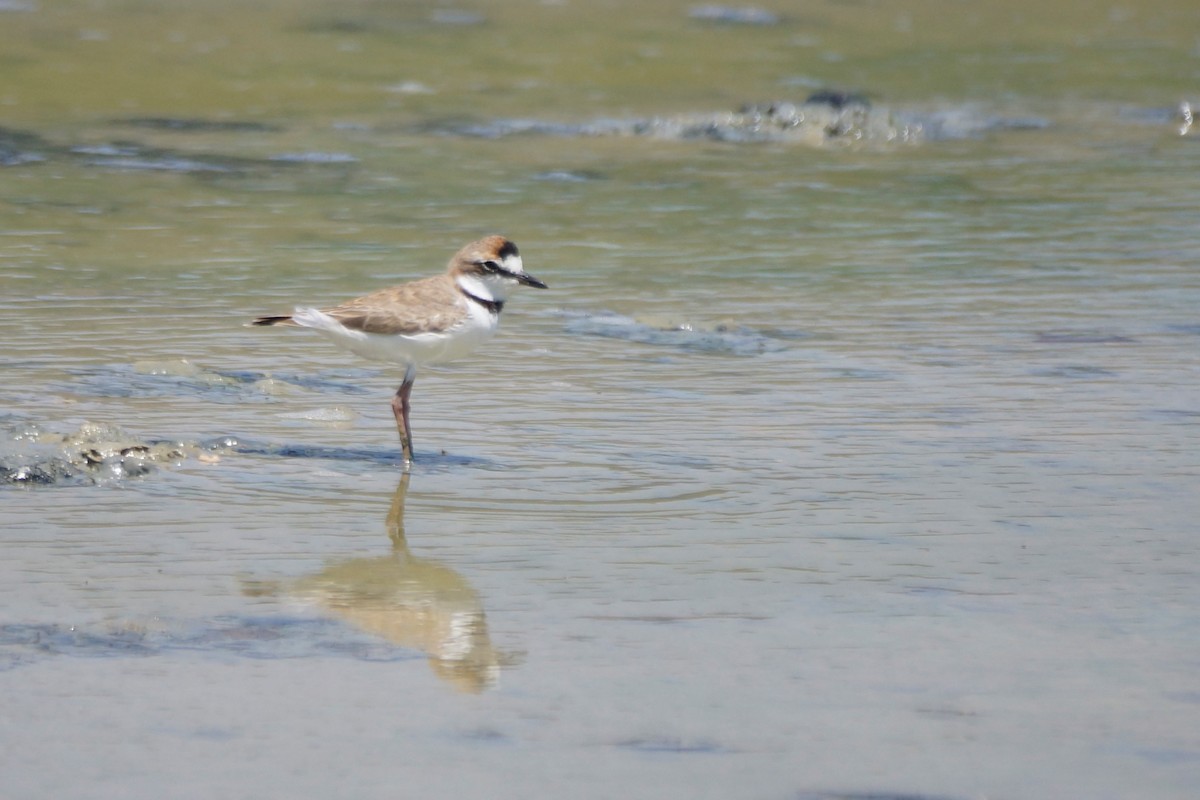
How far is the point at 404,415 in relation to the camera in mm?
7344

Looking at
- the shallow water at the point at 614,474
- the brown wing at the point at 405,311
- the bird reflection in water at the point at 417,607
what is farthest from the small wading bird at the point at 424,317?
the bird reflection in water at the point at 417,607

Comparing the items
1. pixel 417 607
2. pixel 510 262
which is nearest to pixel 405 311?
pixel 510 262

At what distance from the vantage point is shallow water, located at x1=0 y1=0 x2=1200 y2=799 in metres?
4.49

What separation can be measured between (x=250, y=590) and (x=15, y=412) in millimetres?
2542

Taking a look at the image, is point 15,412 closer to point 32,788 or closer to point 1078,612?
point 32,788

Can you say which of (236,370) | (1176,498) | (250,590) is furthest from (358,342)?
(1176,498)

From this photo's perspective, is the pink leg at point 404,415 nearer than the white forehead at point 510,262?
Yes

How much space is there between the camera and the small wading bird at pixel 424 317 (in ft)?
24.3

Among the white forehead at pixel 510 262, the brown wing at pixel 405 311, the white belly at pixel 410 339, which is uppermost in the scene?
the white forehead at pixel 510 262

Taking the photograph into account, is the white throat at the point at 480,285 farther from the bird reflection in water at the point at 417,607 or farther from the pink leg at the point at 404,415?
the bird reflection in water at the point at 417,607

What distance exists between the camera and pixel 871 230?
12820 millimetres

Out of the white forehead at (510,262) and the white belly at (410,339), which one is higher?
the white forehead at (510,262)

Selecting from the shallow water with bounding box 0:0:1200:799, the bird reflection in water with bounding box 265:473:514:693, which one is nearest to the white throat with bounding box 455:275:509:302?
the shallow water with bounding box 0:0:1200:799

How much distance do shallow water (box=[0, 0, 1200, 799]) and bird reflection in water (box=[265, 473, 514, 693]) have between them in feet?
0.07
